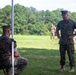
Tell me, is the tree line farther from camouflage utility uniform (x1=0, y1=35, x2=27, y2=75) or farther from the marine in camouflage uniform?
camouflage utility uniform (x1=0, y1=35, x2=27, y2=75)

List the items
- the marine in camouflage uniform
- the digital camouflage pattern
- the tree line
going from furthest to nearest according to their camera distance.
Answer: the tree line, the digital camouflage pattern, the marine in camouflage uniform

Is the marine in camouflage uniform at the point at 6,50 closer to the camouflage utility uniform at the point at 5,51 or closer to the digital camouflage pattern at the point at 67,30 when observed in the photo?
the camouflage utility uniform at the point at 5,51

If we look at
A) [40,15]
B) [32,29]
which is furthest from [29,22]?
[40,15]

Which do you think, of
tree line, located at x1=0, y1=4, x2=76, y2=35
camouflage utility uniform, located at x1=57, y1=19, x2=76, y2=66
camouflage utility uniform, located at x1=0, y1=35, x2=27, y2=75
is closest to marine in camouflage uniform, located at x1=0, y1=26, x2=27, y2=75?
camouflage utility uniform, located at x1=0, y1=35, x2=27, y2=75

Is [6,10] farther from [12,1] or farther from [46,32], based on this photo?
[12,1]

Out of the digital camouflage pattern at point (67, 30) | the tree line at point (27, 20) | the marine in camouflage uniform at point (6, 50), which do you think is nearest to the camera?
the marine in camouflage uniform at point (6, 50)

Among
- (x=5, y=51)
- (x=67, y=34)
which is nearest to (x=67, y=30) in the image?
(x=67, y=34)

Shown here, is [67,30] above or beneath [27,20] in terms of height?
beneath

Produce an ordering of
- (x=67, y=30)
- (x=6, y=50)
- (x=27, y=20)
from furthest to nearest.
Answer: (x=27, y=20), (x=67, y=30), (x=6, y=50)

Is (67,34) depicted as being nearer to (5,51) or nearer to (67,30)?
(67,30)

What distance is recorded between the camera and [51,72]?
1183cm

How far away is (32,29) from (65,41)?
297 ft

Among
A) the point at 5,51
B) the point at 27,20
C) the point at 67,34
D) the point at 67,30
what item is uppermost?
the point at 27,20

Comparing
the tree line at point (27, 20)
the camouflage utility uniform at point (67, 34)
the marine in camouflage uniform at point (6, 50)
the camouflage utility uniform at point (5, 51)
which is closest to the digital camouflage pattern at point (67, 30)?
the camouflage utility uniform at point (67, 34)
